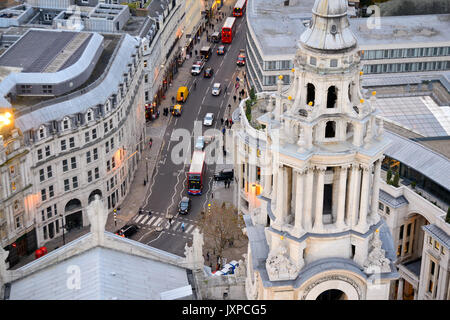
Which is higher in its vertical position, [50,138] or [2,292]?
[50,138]

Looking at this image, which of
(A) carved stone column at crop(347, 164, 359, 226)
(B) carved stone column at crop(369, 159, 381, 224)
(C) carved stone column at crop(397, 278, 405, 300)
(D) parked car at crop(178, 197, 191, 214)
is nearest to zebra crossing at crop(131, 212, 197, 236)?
(D) parked car at crop(178, 197, 191, 214)

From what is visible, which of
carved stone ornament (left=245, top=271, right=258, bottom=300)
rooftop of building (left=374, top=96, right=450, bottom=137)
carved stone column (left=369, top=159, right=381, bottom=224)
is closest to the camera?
carved stone column (left=369, top=159, right=381, bottom=224)

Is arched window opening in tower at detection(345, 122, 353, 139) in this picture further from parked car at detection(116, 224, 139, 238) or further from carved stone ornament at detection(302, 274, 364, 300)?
parked car at detection(116, 224, 139, 238)

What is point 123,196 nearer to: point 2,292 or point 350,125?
point 2,292

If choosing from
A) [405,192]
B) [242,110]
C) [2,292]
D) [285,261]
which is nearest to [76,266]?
[2,292]

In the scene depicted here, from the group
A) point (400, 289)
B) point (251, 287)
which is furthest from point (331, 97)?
point (400, 289)

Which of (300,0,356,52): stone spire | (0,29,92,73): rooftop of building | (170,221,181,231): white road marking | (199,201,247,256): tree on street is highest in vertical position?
(0,29,92,73): rooftop of building
